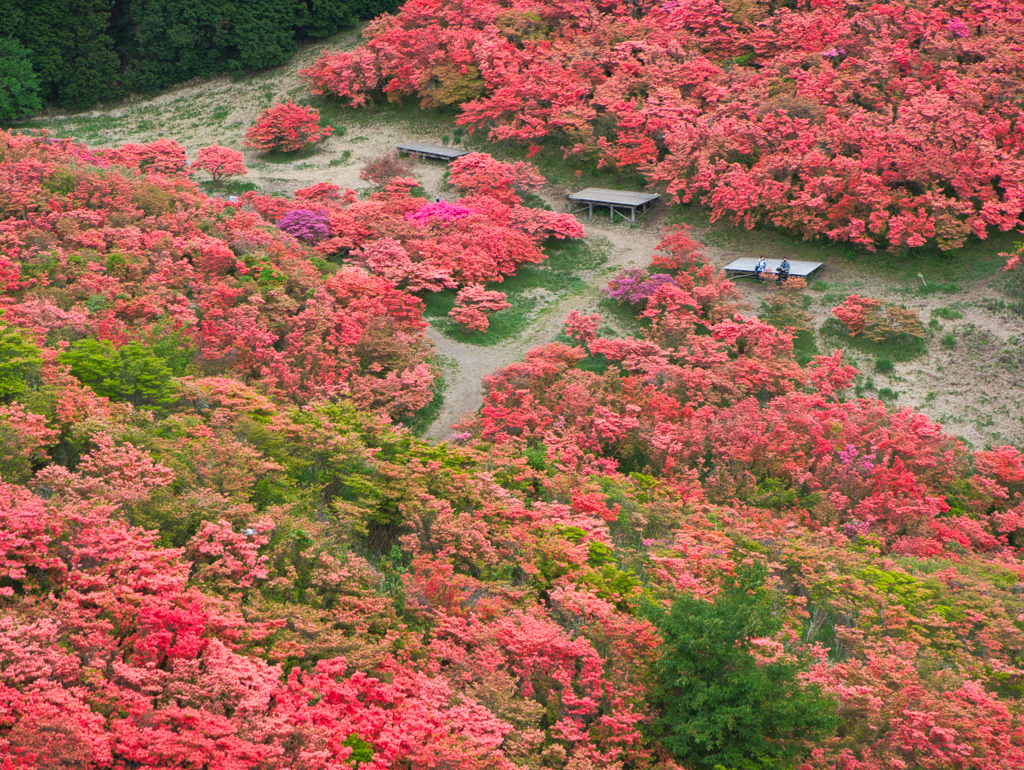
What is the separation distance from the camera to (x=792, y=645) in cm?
1191

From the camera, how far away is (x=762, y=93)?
2947cm

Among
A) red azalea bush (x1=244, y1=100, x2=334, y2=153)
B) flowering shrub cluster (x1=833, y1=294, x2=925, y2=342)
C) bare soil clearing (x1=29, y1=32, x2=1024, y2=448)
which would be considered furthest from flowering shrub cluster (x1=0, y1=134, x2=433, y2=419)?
flowering shrub cluster (x1=833, y1=294, x2=925, y2=342)

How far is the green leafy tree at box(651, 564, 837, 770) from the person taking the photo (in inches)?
386

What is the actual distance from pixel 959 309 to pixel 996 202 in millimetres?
3402

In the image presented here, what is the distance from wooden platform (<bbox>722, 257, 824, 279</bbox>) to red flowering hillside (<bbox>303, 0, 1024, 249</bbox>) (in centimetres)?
117

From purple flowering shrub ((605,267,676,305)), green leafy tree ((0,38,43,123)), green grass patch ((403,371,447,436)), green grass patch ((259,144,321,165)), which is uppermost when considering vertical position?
green leafy tree ((0,38,43,123))

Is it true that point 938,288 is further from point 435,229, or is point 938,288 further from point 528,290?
point 435,229

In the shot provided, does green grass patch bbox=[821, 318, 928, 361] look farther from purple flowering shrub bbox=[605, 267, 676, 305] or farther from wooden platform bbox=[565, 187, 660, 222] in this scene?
wooden platform bbox=[565, 187, 660, 222]

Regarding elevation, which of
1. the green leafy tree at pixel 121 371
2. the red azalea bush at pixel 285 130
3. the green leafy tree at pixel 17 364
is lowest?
the green leafy tree at pixel 121 371

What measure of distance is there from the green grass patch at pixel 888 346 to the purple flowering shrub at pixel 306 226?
15.0 m

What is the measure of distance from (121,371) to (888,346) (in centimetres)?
1873

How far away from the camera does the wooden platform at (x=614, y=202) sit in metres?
28.7

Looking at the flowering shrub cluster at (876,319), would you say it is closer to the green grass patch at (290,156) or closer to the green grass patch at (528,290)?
the green grass patch at (528,290)

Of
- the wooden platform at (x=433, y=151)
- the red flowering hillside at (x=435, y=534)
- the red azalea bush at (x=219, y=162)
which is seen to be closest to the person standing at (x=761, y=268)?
the red flowering hillside at (x=435, y=534)
